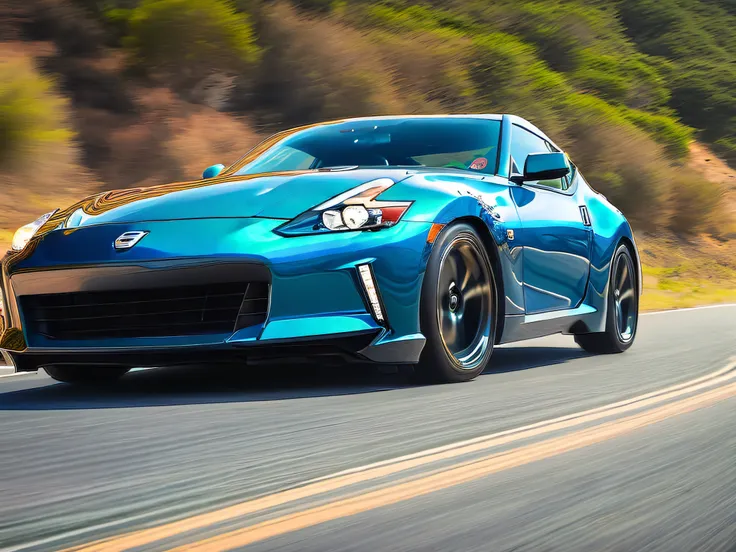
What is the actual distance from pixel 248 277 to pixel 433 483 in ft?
6.51

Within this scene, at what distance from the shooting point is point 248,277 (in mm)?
5723

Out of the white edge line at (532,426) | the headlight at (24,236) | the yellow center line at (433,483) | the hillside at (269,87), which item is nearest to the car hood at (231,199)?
the headlight at (24,236)

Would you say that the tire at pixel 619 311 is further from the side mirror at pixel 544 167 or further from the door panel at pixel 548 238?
the side mirror at pixel 544 167

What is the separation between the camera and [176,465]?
425 cm

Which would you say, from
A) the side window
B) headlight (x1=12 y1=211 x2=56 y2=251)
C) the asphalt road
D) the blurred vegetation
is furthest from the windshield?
the blurred vegetation

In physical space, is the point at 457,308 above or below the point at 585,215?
above

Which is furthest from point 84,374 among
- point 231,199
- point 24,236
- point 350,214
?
point 350,214

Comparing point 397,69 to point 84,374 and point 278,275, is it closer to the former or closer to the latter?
point 84,374

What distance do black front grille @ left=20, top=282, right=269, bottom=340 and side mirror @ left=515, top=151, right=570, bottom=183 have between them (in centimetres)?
230

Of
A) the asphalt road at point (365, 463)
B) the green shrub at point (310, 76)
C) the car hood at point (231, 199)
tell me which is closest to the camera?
the asphalt road at point (365, 463)

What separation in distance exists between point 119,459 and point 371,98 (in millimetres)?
17229

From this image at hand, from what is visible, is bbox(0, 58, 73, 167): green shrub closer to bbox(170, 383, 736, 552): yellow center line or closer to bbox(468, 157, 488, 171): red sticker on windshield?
bbox(468, 157, 488, 171): red sticker on windshield

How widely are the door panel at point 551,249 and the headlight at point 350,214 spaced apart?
1.27 meters

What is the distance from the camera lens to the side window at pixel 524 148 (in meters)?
7.76
